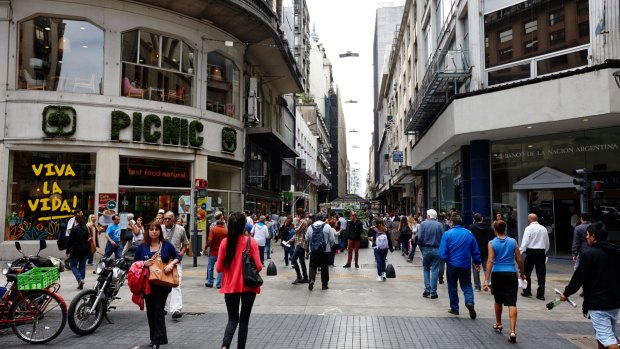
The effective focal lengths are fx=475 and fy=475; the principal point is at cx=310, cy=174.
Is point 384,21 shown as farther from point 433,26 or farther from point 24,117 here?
point 24,117

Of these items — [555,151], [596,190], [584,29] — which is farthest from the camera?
[555,151]

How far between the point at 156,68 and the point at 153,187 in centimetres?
483

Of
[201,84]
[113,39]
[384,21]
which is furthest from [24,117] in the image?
[384,21]

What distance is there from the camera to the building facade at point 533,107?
14633 millimetres

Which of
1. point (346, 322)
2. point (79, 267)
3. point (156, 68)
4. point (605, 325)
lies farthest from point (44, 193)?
point (605, 325)

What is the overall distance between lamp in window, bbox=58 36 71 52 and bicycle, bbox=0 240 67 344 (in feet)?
42.3

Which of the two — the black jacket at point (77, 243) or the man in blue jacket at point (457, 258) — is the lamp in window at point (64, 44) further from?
the man in blue jacket at point (457, 258)

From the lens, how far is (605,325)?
509cm

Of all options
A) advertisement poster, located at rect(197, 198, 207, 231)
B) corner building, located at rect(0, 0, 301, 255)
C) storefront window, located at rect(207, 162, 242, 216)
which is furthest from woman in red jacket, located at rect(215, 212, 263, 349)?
storefront window, located at rect(207, 162, 242, 216)

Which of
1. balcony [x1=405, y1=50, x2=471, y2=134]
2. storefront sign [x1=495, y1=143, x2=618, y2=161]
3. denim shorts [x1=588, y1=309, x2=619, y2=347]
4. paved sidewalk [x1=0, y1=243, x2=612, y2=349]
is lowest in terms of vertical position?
paved sidewalk [x1=0, y1=243, x2=612, y2=349]

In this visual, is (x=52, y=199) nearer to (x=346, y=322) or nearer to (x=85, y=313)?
(x=85, y=313)

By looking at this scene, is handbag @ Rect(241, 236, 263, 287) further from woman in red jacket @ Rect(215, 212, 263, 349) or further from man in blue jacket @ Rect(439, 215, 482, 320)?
man in blue jacket @ Rect(439, 215, 482, 320)

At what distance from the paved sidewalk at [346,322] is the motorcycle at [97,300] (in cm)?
17

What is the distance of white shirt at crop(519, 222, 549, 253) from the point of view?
33.1 ft
